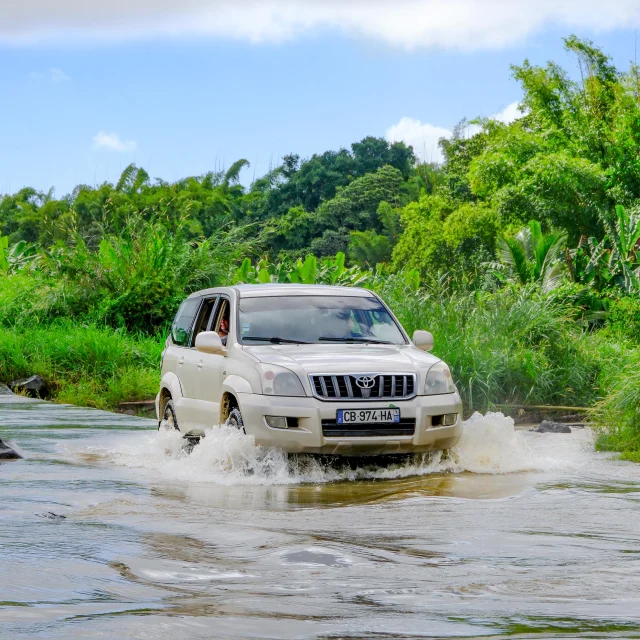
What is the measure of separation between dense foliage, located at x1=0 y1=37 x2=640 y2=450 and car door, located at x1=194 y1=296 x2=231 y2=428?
14.5 ft

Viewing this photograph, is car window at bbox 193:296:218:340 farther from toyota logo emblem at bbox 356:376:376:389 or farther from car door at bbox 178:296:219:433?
toyota logo emblem at bbox 356:376:376:389

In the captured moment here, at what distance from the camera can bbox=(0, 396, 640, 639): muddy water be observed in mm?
4652

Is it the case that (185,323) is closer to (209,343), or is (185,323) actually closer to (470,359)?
(209,343)

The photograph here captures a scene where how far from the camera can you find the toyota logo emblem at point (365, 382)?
9.40 metres

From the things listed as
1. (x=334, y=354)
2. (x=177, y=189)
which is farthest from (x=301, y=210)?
(x=334, y=354)

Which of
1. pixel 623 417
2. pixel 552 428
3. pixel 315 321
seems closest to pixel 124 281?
pixel 552 428

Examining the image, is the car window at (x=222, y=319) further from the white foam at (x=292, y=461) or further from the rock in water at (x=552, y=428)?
the rock in water at (x=552, y=428)

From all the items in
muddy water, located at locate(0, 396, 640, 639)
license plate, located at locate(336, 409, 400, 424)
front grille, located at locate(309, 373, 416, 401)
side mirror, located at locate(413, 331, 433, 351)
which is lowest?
muddy water, located at locate(0, 396, 640, 639)

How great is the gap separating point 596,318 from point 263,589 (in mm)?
23402

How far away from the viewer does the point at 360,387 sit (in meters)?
9.39

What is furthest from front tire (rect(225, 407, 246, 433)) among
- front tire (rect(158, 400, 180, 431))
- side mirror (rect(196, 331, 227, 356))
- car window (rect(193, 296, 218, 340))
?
car window (rect(193, 296, 218, 340))

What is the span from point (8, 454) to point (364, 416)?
11.7 feet

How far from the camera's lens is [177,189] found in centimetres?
9106

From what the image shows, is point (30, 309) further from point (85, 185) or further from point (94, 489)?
point (85, 185)
